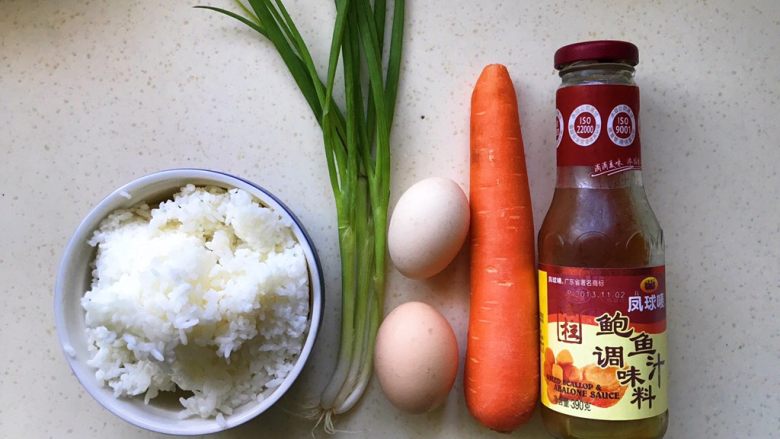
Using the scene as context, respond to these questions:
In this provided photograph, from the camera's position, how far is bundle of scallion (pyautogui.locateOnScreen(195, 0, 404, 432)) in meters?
0.85

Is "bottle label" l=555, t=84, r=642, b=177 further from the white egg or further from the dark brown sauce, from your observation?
the white egg

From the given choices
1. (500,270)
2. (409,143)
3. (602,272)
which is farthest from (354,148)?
(602,272)

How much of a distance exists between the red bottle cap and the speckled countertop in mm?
121

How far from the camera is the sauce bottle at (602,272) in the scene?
2.39 feet

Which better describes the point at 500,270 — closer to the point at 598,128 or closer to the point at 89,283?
the point at 598,128

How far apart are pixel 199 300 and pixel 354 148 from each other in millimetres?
304

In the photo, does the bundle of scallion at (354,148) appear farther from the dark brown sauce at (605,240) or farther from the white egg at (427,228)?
the dark brown sauce at (605,240)

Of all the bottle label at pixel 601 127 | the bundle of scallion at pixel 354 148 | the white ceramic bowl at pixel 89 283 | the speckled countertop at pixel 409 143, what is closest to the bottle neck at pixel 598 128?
the bottle label at pixel 601 127

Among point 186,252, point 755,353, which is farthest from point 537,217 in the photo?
point 186,252

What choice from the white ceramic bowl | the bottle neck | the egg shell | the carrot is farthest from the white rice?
the bottle neck

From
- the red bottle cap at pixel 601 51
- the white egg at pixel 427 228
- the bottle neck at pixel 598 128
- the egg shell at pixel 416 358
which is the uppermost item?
the red bottle cap at pixel 601 51

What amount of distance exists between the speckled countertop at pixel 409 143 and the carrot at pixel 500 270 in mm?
51

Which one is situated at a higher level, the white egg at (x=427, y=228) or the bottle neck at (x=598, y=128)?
the bottle neck at (x=598, y=128)

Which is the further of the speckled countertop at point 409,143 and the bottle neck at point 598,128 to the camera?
the speckled countertop at point 409,143
